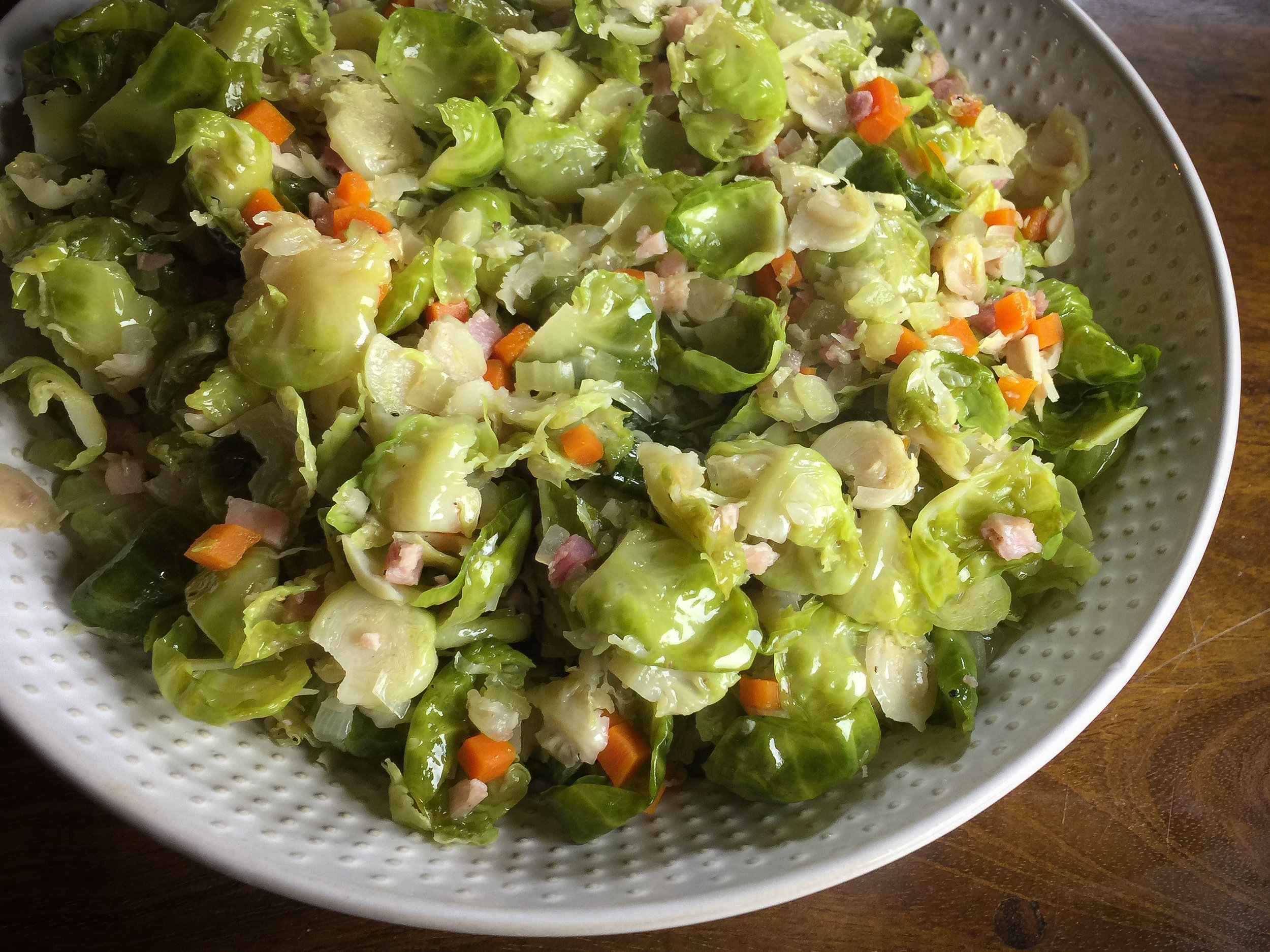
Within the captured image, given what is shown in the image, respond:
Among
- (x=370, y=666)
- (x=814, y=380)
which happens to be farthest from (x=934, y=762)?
(x=370, y=666)

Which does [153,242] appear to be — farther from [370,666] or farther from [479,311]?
[370,666]

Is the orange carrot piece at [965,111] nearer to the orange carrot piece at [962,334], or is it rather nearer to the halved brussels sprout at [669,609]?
the orange carrot piece at [962,334]

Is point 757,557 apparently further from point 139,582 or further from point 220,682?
point 139,582

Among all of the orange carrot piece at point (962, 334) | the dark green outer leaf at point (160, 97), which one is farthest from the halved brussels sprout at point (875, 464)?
the dark green outer leaf at point (160, 97)

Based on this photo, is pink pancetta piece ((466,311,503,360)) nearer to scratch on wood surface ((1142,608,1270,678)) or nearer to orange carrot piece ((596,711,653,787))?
orange carrot piece ((596,711,653,787))

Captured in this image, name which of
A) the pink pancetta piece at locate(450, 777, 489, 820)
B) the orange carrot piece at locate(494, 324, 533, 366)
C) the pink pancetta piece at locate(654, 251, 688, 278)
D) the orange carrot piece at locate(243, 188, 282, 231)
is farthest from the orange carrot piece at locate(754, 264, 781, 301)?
the pink pancetta piece at locate(450, 777, 489, 820)

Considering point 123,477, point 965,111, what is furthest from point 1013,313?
point 123,477

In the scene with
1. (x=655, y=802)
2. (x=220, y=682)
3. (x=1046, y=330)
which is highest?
(x=1046, y=330)
